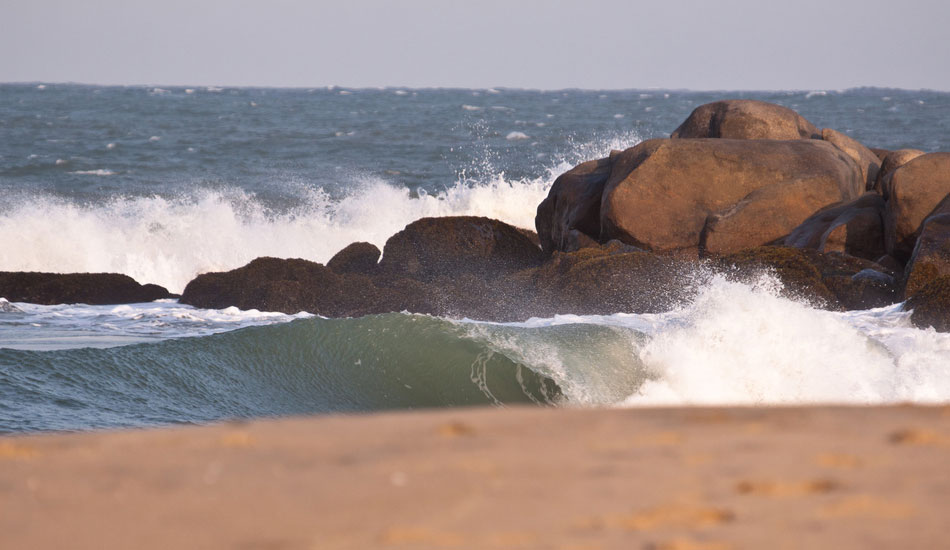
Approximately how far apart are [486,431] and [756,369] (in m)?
5.49

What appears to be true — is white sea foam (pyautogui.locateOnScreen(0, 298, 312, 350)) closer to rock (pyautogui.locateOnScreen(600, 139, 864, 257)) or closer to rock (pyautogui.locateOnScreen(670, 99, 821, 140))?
rock (pyautogui.locateOnScreen(600, 139, 864, 257))

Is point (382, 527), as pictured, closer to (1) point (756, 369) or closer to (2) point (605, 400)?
(2) point (605, 400)

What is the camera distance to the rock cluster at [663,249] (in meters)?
9.82

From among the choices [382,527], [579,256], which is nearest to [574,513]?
[382,527]

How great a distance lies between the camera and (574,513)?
82.6 inches

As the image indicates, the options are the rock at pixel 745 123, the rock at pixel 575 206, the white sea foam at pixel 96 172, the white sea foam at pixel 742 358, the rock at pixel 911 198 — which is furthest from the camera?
the white sea foam at pixel 96 172

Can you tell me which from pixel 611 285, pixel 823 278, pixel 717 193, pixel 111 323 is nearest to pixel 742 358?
pixel 611 285

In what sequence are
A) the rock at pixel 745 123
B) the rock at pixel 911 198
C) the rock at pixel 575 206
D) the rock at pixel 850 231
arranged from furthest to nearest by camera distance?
the rock at pixel 745 123, the rock at pixel 575 206, the rock at pixel 850 231, the rock at pixel 911 198

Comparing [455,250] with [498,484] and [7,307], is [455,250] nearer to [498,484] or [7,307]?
[7,307]

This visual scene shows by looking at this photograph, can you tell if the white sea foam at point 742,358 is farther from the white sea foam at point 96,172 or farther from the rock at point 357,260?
the white sea foam at point 96,172

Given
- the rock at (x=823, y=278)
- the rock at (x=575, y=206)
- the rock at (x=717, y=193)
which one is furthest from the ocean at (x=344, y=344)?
the rock at (x=575, y=206)

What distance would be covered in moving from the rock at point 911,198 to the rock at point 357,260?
5.49m

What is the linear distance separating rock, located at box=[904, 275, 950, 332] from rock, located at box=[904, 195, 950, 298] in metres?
0.26

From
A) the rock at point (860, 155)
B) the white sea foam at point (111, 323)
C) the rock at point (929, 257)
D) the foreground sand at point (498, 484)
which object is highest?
the foreground sand at point (498, 484)
